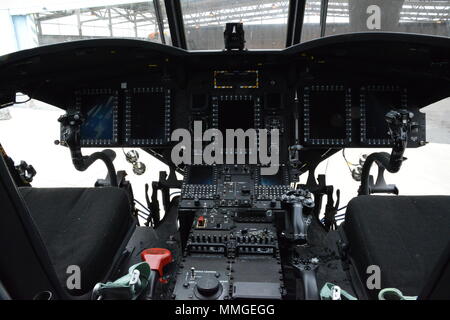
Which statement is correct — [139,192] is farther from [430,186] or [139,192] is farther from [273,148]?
[430,186]

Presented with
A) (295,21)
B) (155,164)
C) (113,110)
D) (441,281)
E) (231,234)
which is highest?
(295,21)

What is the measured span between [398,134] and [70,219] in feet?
6.58

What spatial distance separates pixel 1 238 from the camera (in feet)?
2.51

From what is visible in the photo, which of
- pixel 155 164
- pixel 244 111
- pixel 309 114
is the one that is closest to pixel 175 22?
pixel 244 111

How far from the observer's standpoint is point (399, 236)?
1.87m

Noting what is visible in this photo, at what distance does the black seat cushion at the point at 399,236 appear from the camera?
1622 millimetres

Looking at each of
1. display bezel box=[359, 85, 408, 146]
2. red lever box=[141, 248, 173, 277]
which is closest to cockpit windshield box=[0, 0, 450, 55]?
display bezel box=[359, 85, 408, 146]

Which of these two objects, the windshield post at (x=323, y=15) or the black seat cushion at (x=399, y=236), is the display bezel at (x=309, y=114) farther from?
the black seat cushion at (x=399, y=236)

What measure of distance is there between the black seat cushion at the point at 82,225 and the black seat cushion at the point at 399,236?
1.30m

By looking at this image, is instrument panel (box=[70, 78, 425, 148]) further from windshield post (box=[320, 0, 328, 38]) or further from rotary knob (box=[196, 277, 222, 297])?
rotary knob (box=[196, 277, 222, 297])

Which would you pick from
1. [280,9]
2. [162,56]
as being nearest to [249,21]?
[280,9]

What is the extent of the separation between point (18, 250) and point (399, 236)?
5.62ft

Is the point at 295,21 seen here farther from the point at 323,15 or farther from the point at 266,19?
the point at 266,19

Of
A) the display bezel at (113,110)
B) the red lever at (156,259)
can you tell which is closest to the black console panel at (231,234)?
the red lever at (156,259)
